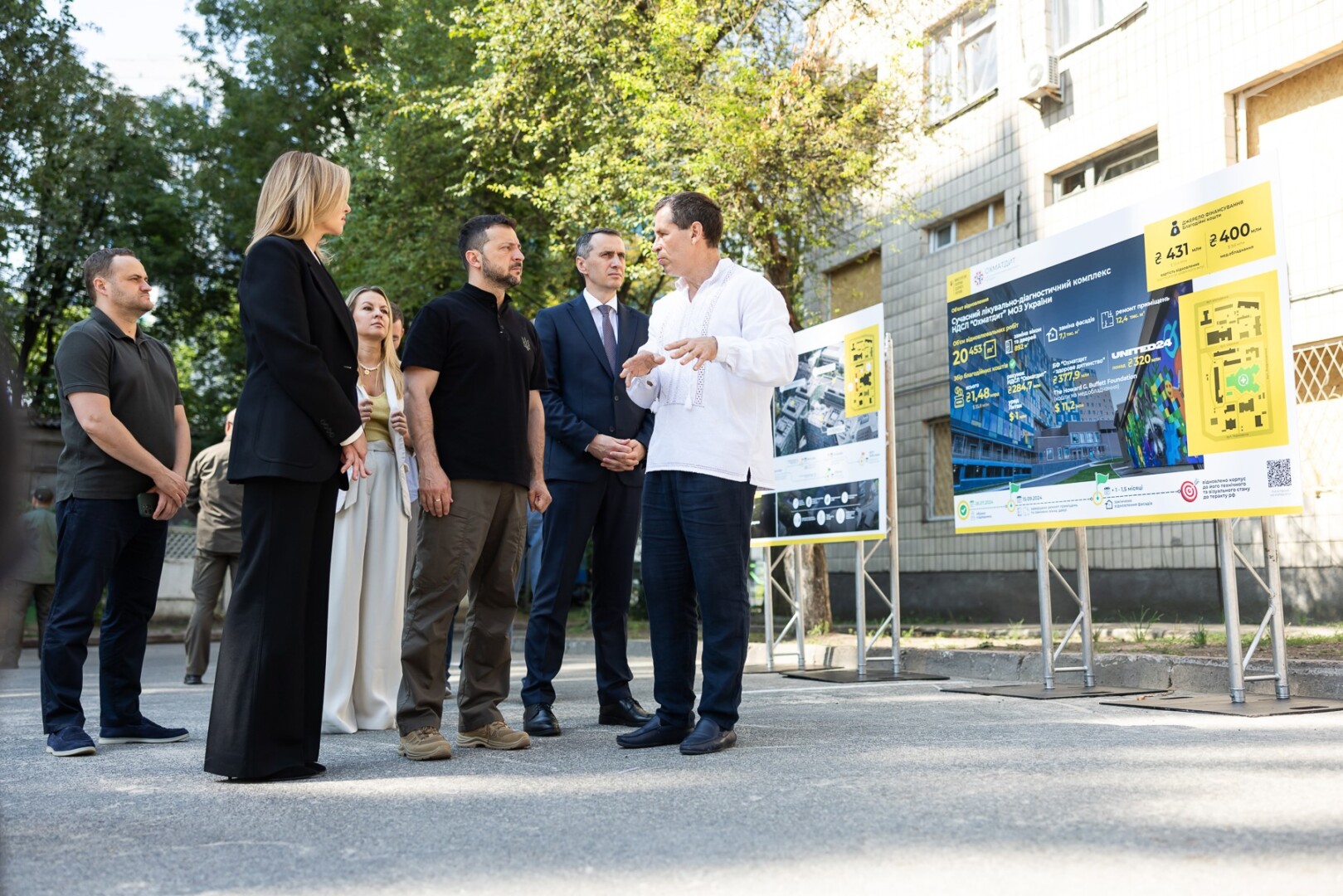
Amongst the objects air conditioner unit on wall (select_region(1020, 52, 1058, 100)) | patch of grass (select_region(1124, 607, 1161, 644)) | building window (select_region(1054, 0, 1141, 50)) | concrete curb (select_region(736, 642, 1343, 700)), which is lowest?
concrete curb (select_region(736, 642, 1343, 700))

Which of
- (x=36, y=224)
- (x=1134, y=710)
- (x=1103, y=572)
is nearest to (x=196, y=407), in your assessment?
(x=36, y=224)

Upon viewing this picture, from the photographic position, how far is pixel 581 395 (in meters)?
6.40

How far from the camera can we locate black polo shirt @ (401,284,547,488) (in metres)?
5.18

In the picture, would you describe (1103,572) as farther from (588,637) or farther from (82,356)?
(82,356)

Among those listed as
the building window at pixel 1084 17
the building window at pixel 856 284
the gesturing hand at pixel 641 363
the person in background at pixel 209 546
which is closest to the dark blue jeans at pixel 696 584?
the gesturing hand at pixel 641 363

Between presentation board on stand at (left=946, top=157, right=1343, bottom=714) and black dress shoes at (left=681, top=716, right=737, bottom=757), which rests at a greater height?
presentation board on stand at (left=946, top=157, right=1343, bottom=714)

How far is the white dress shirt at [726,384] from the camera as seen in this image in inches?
201

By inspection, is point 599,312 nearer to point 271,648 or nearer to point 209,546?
point 271,648

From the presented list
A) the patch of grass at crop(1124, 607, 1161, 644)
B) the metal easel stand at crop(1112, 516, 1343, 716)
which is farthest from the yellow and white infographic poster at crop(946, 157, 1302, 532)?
the patch of grass at crop(1124, 607, 1161, 644)

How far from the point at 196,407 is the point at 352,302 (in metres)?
22.5

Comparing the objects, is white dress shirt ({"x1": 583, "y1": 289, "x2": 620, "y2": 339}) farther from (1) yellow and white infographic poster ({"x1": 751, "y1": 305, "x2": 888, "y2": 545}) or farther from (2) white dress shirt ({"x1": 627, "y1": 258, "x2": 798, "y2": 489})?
(1) yellow and white infographic poster ({"x1": 751, "y1": 305, "x2": 888, "y2": 545})

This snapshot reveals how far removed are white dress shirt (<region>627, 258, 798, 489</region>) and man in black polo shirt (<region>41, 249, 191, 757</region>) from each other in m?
2.27

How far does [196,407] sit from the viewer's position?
2725 cm

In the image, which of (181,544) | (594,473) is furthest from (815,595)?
(181,544)
